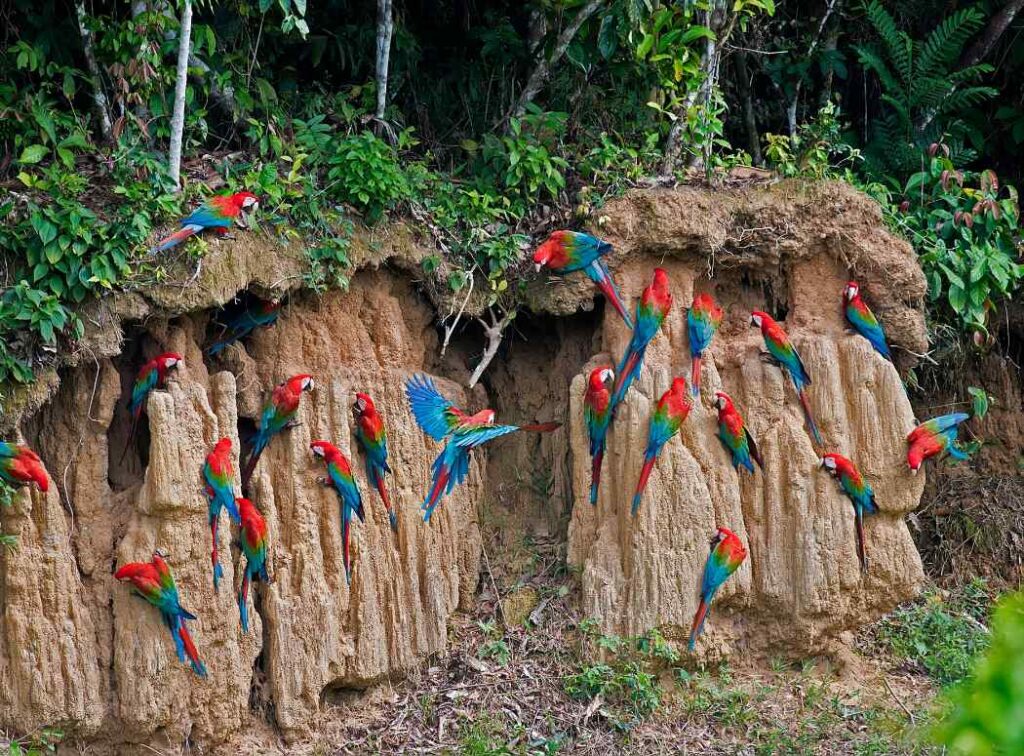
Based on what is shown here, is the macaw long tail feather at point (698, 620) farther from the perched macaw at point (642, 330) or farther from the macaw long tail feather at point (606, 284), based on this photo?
the macaw long tail feather at point (606, 284)

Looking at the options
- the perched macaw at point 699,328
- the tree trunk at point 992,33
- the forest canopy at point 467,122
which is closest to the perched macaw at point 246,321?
the forest canopy at point 467,122

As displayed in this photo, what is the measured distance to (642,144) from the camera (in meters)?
7.41

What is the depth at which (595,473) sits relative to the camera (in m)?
6.80

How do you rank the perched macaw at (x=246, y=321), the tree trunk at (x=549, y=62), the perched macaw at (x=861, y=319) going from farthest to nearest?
the perched macaw at (x=861, y=319) < the tree trunk at (x=549, y=62) < the perched macaw at (x=246, y=321)

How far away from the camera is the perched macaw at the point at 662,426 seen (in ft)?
21.7

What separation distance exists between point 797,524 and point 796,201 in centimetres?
177

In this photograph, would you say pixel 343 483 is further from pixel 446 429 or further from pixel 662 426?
pixel 662 426

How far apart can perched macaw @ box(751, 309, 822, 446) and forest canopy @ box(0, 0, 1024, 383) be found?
0.91 m

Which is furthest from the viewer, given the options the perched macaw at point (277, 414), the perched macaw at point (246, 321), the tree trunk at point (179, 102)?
the perched macaw at point (246, 321)

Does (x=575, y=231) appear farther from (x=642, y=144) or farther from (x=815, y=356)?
(x=815, y=356)

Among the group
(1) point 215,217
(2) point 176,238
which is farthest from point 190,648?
(1) point 215,217

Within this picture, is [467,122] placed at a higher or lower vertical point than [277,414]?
higher

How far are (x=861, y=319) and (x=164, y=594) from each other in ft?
12.8

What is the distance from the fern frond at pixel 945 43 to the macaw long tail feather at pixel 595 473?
3306 millimetres
